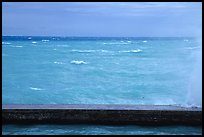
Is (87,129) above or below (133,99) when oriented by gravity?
above

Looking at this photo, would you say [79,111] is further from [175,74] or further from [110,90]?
[175,74]

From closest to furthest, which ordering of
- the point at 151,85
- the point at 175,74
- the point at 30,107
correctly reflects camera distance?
1. the point at 30,107
2. the point at 151,85
3. the point at 175,74

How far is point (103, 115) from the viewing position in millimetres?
6180

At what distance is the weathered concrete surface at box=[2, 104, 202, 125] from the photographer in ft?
20.2

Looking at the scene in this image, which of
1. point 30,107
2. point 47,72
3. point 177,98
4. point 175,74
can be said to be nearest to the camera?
point 30,107

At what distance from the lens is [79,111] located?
244 inches

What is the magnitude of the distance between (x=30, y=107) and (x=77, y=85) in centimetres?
1132

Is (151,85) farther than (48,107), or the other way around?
(151,85)

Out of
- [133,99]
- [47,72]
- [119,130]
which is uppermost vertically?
[119,130]

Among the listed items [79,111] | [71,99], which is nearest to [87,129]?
[79,111]

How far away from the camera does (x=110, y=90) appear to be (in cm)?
1559

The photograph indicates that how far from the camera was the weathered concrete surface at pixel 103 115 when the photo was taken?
6.16m

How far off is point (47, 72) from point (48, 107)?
16.9 m

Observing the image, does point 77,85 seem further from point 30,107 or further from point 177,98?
point 30,107
